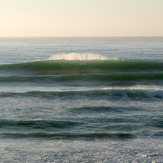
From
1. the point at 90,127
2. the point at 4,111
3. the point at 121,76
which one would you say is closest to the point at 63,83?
the point at 121,76

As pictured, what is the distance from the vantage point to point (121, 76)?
27828 mm

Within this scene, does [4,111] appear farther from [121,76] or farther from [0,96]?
[121,76]

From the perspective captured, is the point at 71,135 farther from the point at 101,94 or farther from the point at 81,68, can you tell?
the point at 81,68

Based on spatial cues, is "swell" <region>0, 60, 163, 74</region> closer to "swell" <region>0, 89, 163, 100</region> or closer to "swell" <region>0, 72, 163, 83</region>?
"swell" <region>0, 72, 163, 83</region>

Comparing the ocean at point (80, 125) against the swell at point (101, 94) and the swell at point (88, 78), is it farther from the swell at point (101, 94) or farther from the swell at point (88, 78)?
the swell at point (88, 78)

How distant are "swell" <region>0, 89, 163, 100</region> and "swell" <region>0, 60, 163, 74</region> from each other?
13.0 m

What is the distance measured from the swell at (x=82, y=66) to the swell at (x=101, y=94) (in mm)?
13013

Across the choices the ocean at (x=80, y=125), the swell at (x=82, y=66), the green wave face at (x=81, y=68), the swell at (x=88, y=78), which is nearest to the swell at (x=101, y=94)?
Result: the ocean at (x=80, y=125)

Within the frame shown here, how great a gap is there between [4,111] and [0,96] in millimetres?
4547

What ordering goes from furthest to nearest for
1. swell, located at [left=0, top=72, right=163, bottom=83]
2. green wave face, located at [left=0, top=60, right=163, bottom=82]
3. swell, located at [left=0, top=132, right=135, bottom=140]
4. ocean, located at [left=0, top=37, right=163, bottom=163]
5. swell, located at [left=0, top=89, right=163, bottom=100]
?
green wave face, located at [left=0, top=60, right=163, bottom=82] < swell, located at [left=0, top=72, right=163, bottom=83] < swell, located at [left=0, top=89, right=163, bottom=100] < swell, located at [left=0, top=132, right=135, bottom=140] < ocean, located at [left=0, top=37, right=163, bottom=163]

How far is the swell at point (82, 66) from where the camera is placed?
110ft

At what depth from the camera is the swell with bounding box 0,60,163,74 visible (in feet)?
110

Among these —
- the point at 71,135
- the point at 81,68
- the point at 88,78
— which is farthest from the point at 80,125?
the point at 81,68

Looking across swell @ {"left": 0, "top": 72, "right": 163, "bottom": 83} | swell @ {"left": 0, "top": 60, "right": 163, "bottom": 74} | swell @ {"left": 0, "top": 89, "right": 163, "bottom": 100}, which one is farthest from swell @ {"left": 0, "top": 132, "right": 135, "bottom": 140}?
swell @ {"left": 0, "top": 60, "right": 163, "bottom": 74}
